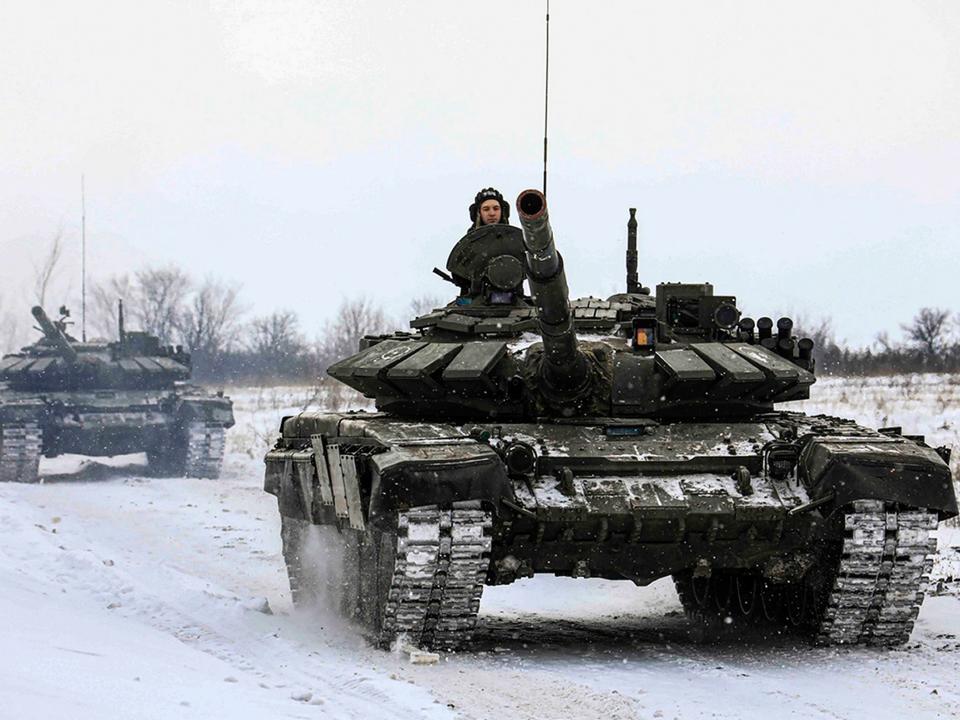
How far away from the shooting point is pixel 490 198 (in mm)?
15578

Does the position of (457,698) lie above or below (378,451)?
below

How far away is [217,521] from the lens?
21.7 metres

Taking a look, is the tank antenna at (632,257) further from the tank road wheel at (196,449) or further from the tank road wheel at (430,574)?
the tank road wheel at (196,449)

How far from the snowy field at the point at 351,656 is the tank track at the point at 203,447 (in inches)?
422

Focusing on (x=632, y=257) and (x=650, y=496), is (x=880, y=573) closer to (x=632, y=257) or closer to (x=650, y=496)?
(x=650, y=496)

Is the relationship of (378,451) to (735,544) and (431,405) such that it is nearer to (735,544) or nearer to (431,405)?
(431,405)

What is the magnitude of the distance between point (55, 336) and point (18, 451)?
115 inches

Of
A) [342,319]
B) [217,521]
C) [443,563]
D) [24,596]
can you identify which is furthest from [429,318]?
[342,319]

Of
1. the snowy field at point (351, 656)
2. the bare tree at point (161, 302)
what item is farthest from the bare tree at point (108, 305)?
the snowy field at point (351, 656)

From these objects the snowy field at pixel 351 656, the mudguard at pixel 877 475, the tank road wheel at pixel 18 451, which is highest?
the mudguard at pixel 877 475

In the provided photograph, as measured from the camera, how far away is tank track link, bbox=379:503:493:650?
444 inches

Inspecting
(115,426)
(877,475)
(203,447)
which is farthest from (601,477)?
(203,447)

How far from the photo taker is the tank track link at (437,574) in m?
11.3

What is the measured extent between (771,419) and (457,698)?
15.4 feet
